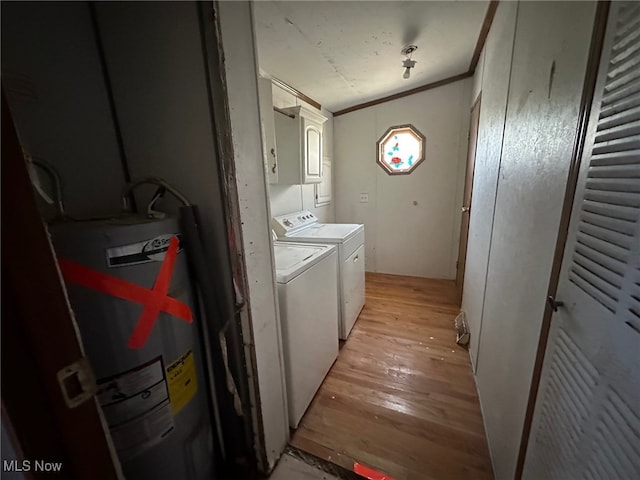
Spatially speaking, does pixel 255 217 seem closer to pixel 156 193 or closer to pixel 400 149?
pixel 156 193

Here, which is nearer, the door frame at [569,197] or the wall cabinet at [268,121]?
the door frame at [569,197]

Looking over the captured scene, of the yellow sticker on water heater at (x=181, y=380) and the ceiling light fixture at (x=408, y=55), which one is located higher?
the ceiling light fixture at (x=408, y=55)

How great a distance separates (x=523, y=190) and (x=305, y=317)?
3.95 feet

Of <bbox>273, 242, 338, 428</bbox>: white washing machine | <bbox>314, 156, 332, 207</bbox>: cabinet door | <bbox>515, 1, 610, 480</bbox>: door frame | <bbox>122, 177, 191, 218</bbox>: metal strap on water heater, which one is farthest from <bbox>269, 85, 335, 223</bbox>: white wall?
<bbox>515, 1, 610, 480</bbox>: door frame

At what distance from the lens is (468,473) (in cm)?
116

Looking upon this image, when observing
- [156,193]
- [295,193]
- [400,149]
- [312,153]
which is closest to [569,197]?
[156,193]

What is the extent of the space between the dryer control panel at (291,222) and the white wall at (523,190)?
4.98ft

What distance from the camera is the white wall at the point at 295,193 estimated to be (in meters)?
2.30

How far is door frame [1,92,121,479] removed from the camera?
1.13 ft

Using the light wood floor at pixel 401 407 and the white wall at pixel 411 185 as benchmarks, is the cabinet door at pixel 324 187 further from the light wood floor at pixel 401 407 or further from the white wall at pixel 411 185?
the light wood floor at pixel 401 407

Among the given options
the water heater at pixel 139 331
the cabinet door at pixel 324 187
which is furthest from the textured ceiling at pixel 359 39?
the water heater at pixel 139 331

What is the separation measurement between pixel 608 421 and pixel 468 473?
3.32 feet

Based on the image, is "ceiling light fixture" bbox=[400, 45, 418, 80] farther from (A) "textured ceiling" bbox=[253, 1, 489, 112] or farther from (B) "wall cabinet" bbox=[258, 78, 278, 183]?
(B) "wall cabinet" bbox=[258, 78, 278, 183]

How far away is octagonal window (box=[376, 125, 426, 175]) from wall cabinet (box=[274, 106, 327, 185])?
1446mm
